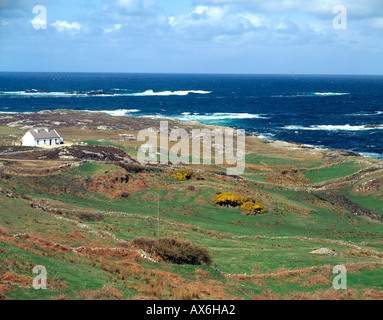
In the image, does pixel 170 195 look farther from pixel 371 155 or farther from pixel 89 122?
pixel 89 122

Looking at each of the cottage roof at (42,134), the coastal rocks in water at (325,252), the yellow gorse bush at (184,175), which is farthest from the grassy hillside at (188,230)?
the cottage roof at (42,134)

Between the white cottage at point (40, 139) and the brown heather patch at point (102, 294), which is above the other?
the white cottage at point (40, 139)

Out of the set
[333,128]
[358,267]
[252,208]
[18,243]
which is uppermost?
[333,128]

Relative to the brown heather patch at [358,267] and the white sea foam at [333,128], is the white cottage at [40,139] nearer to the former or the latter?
the brown heather patch at [358,267]

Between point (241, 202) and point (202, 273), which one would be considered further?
point (241, 202)

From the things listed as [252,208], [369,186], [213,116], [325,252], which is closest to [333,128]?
[213,116]
